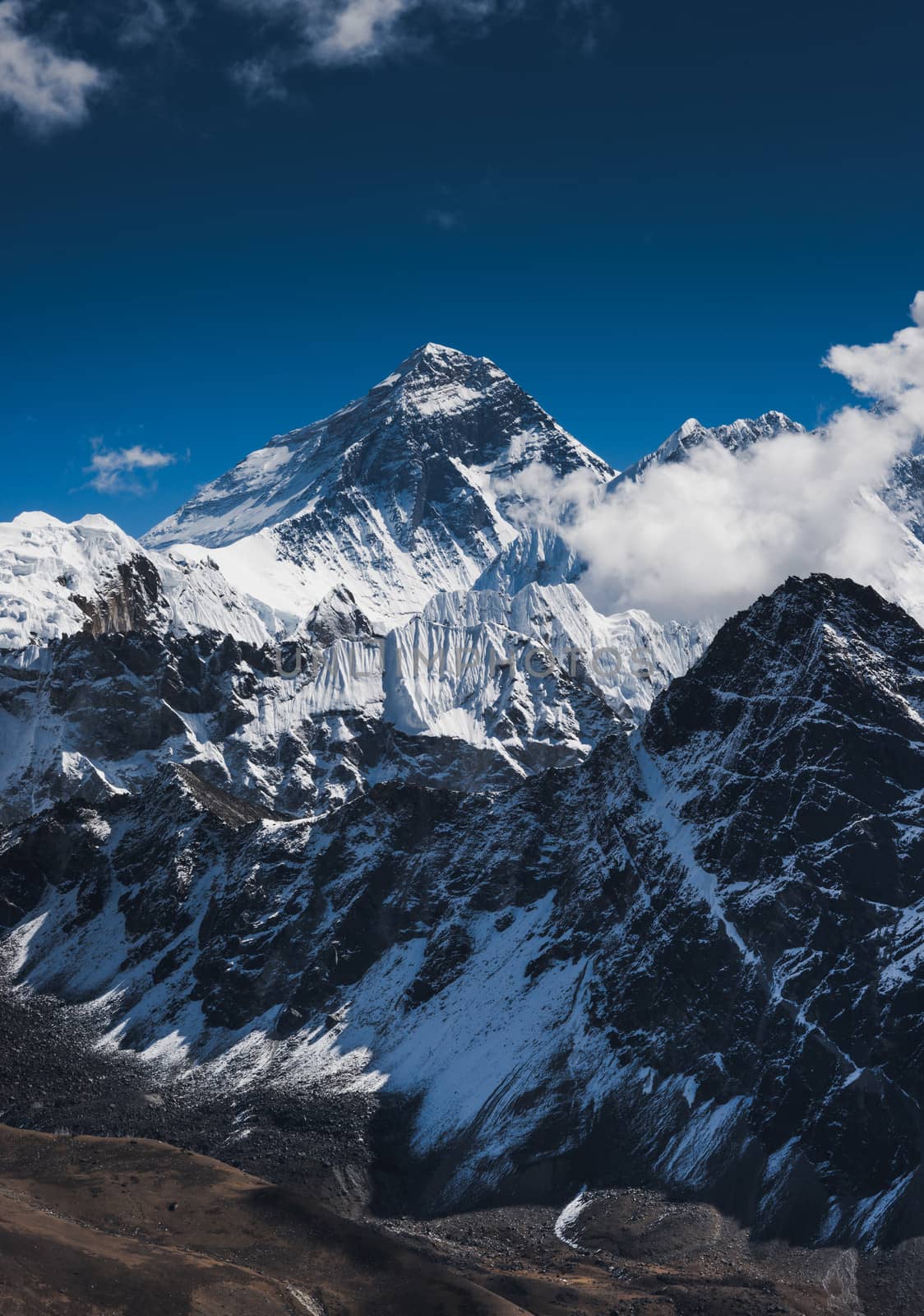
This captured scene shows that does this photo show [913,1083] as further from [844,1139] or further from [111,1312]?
→ [111,1312]

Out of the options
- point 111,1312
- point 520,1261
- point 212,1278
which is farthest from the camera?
point 520,1261

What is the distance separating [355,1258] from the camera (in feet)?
561

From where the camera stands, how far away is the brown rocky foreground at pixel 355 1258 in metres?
154

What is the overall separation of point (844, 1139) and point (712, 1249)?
25.1m

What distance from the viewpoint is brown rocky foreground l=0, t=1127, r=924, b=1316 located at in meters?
154

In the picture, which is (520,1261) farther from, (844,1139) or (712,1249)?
(844,1139)

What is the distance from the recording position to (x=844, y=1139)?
186625mm

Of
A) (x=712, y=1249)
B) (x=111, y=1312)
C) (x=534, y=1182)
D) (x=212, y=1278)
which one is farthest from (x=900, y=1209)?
(x=111, y=1312)

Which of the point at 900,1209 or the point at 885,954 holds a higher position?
the point at 885,954

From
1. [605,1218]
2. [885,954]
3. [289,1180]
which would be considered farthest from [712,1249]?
[289,1180]

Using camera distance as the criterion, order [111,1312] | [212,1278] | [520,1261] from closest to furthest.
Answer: [111,1312] → [212,1278] → [520,1261]

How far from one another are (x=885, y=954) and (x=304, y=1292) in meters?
98.4

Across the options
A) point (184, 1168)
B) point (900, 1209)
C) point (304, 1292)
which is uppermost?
point (184, 1168)

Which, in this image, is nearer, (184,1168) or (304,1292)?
(304,1292)
